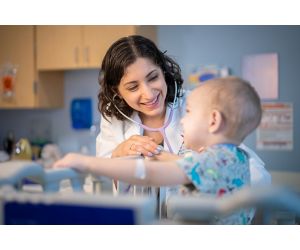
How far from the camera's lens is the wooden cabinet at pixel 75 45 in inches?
79.2

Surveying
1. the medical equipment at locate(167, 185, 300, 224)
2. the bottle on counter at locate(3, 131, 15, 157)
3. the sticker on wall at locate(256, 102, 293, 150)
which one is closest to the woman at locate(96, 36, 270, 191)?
the medical equipment at locate(167, 185, 300, 224)

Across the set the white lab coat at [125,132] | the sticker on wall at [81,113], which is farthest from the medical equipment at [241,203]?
the sticker on wall at [81,113]

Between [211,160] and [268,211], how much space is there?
14 cm

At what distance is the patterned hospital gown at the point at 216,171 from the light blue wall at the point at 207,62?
902 millimetres

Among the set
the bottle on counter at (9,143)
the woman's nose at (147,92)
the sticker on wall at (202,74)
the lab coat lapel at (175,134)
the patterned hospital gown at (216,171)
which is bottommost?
the bottle on counter at (9,143)

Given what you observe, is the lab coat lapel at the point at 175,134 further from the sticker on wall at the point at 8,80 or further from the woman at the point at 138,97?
the sticker on wall at the point at 8,80

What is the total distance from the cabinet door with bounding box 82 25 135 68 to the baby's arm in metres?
1.37

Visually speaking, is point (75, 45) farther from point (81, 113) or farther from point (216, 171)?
point (216, 171)

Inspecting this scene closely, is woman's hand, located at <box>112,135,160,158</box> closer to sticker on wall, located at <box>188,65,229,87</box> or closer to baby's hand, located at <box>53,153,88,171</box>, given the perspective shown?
baby's hand, located at <box>53,153,88,171</box>

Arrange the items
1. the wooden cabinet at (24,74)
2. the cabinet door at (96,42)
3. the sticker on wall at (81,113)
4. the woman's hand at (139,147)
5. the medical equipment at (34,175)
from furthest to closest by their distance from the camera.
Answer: the sticker on wall at (81,113)
the wooden cabinet at (24,74)
the cabinet door at (96,42)
the woman's hand at (139,147)
the medical equipment at (34,175)

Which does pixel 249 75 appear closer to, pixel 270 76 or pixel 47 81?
pixel 270 76

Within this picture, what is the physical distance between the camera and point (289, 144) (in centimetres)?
183

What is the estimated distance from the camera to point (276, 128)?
191cm

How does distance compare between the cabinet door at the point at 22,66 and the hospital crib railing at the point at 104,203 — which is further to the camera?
the cabinet door at the point at 22,66
